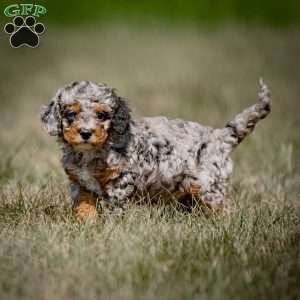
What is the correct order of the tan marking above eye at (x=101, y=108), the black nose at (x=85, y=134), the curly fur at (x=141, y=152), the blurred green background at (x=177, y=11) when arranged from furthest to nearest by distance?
the blurred green background at (x=177, y=11), the curly fur at (x=141, y=152), the tan marking above eye at (x=101, y=108), the black nose at (x=85, y=134)

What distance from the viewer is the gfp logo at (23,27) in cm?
700

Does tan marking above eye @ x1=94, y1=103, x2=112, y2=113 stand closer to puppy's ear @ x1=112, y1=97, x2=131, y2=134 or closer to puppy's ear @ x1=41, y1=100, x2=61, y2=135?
puppy's ear @ x1=112, y1=97, x2=131, y2=134

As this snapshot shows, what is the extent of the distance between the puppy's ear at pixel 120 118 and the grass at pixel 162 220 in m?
0.55

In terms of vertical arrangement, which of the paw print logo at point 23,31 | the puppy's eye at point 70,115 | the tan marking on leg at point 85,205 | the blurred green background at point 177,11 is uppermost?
the blurred green background at point 177,11

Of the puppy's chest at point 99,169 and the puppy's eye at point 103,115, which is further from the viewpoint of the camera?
the puppy's chest at point 99,169

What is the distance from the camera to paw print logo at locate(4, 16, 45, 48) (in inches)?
276

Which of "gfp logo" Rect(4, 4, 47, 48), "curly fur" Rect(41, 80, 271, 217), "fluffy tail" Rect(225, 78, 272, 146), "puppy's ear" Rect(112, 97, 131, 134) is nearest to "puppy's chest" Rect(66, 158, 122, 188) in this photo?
"curly fur" Rect(41, 80, 271, 217)

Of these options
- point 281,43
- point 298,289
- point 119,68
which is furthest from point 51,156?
point 281,43

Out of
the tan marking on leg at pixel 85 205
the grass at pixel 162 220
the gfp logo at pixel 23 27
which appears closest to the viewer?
the grass at pixel 162 220

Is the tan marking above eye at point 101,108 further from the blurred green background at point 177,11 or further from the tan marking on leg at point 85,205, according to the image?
the blurred green background at point 177,11

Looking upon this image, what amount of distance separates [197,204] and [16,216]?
1273mm

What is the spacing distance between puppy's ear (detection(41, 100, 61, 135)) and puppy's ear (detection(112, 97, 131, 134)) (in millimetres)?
381

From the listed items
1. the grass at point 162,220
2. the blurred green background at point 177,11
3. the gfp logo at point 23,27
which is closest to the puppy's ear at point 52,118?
the grass at point 162,220

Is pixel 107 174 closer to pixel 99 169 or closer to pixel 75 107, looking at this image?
pixel 99 169
